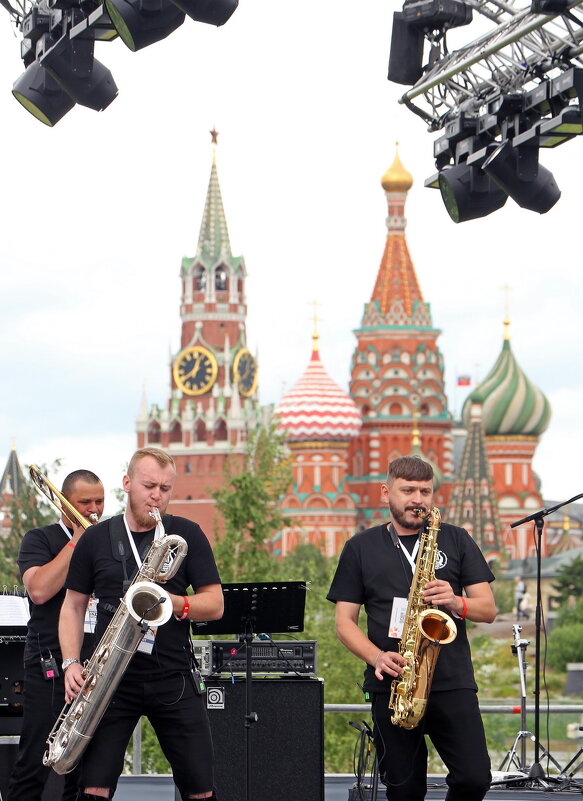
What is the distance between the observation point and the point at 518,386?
102000mm

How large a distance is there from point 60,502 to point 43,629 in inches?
21.1

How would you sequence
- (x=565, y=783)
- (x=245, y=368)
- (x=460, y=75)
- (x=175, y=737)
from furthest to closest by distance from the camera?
1. (x=245, y=368)
2. (x=460, y=75)
3. (x=565, y=783)
4. (x=175, y=737)

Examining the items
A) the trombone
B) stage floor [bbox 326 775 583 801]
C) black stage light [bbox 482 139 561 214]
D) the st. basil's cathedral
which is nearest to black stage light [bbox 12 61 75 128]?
black stage light [bbox 482 139 561 214]

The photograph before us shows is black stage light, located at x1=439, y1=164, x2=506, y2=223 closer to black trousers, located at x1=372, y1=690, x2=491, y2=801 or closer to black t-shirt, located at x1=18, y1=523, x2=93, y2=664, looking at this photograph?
black t-shirt, located at x1=18, y1=523, x2=93, y2=664

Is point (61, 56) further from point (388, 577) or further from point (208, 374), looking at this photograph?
point (208, 374)

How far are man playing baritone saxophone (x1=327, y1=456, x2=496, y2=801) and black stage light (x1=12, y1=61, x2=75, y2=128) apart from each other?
4.61 meters

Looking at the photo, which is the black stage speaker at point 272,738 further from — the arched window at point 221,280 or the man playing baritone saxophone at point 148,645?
the arched window at point 221,280

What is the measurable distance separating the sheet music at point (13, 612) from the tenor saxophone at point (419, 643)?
230cm

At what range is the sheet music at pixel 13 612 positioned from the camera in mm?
7488

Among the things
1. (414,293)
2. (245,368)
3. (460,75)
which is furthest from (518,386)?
(460,75)

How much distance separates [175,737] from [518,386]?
9755cm

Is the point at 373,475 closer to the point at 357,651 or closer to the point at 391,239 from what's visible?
the point at 391,239

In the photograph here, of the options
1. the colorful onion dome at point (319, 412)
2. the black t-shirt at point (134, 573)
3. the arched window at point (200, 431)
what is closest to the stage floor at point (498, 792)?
the black t-shirt at point (134, 573)

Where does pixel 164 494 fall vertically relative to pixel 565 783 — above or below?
above
